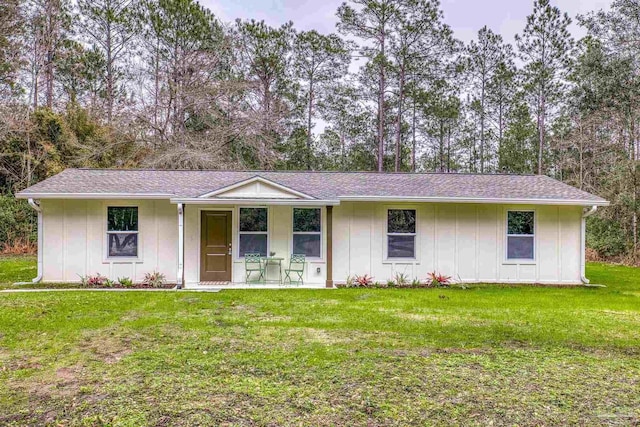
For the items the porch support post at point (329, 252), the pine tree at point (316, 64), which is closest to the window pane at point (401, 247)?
the porch support post at point (329, 252)

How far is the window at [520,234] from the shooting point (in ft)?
36.3

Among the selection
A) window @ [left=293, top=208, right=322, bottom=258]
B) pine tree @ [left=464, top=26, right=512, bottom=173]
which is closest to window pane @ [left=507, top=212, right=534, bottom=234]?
window @ [left=293, top=208, right=322, bottom=258]

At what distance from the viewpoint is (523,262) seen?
36.2ft

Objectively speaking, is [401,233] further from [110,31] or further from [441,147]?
[110,31]

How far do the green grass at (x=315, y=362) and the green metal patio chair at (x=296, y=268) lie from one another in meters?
2.24

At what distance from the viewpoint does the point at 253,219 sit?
10.8 m

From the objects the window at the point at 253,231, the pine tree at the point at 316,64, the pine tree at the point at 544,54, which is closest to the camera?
the window at the point at 253,231

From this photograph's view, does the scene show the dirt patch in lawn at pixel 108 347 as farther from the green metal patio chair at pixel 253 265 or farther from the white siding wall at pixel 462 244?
the white siding wall at pixel 462 244

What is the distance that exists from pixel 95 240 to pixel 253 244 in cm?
389

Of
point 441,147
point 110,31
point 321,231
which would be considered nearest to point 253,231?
point 321,231

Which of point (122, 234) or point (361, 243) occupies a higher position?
point (122, 234)

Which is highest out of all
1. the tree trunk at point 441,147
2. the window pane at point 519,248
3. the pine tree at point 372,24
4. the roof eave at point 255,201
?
the pine tree at point 372,24

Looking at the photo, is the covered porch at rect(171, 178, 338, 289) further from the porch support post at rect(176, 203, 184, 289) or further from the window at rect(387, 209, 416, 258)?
the window at rect(387, 209, 416, 258)

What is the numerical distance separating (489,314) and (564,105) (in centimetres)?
1821
